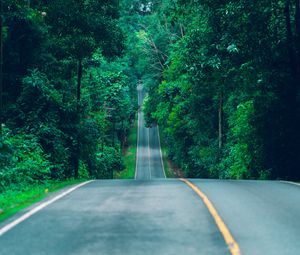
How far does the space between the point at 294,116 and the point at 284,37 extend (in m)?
3.79

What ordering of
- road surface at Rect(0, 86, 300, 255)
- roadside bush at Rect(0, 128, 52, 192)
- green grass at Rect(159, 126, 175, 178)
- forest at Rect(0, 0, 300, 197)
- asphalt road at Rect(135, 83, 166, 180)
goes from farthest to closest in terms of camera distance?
green grass at Rect(159, 126, 175, 178) < asphalt road at Rect(135, 83, 166, 180) < forest at Rect(0, 0, 300, 197) < roadside bush at Rect(0, 128, 52, 192) < road surface at Rect(0, 86, 300, 255)

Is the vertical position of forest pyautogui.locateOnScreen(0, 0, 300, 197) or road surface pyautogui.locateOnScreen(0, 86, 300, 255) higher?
forest pyautogui.locateOnScreen(0, 0, 300, 197)

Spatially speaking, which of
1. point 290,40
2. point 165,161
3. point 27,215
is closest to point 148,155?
point 165,161

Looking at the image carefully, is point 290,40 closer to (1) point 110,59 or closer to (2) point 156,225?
(1) point 110,59

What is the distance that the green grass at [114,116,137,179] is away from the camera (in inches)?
2760

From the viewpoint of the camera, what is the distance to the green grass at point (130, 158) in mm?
70100

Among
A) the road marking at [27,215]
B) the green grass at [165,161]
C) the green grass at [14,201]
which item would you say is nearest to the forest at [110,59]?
the green grass at [14,201]

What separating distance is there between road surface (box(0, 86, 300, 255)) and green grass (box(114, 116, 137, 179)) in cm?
5423

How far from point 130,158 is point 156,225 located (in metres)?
74.3

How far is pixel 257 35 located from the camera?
25.5 m

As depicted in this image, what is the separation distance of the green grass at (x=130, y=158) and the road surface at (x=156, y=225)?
54.2 metres

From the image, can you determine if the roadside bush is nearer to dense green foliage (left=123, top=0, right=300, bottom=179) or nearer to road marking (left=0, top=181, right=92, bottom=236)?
road marking (left=0, top=181, right=92, bottom=236)

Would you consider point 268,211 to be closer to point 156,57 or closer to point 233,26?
point 233,26

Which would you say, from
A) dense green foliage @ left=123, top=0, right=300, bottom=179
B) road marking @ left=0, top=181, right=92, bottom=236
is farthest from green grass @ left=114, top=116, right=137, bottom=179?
road marking @ left=0, top=181, right=92, bottom=236
